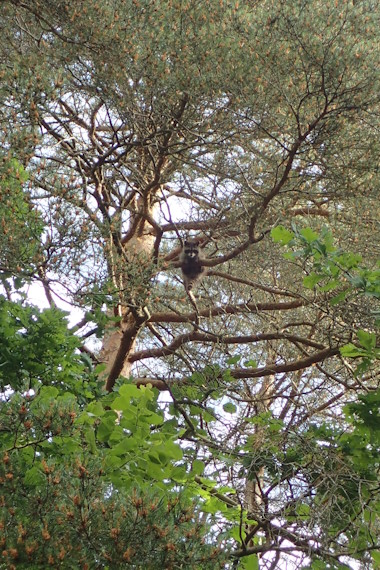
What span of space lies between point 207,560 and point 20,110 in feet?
11.2

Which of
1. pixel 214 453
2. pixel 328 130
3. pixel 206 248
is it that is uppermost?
pixel 206 248

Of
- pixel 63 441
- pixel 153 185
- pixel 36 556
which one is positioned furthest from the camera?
pixel 153 185

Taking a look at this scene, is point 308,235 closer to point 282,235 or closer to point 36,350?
point 282,235

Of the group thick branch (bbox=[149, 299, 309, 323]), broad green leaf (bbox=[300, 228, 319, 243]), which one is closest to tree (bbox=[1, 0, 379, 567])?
thick branch (bbox=[149, 299, 309, 323])

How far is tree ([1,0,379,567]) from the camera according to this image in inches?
182

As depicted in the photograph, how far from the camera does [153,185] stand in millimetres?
6160

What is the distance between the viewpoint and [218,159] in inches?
255

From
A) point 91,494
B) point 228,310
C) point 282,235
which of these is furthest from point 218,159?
point 91,494

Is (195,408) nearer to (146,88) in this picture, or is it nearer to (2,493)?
(2,493)

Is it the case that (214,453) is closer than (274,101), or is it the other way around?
(214,453)

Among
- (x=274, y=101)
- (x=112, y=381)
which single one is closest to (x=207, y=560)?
(x=112, y=381)

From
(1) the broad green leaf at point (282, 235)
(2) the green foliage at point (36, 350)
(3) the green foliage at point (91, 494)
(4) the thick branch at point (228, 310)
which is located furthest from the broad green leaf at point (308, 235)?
(4) the thick branch at point (228, 310)

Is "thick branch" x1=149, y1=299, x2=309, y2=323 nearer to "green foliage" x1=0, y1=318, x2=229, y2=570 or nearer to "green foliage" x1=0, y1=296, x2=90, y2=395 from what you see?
"green foliage" x1=0, y1=296, x2=90, y2=395

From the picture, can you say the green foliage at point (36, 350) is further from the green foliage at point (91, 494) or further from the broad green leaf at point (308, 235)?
the broad green leaf at point (308, 235)
